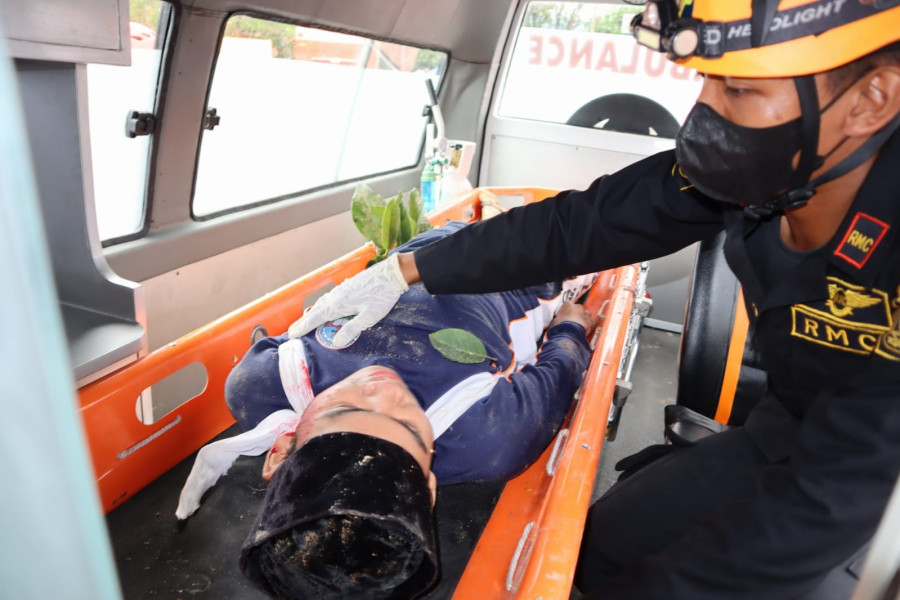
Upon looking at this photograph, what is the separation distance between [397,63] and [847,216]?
386cm

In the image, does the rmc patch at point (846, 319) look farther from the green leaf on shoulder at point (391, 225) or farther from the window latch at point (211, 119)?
the window latch at point (211, 119)

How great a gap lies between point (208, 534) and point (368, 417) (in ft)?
2.25

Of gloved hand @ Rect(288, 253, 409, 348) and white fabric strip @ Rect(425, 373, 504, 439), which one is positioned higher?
gloved hand @ Rect(288, 253, 409, 348)

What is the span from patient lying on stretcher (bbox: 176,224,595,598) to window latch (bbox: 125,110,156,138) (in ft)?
3.48

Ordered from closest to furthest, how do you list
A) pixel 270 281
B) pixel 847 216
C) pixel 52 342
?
pixel 52 342 → pixel 847 216 → pixel 270 281

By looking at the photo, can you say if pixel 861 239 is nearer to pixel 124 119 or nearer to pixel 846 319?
pixel 846 319

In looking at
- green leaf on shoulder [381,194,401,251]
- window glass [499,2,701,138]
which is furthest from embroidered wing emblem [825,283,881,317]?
window glass [499,2,701,138]

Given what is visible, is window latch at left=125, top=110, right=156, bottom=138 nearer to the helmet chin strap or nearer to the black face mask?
the black face mask

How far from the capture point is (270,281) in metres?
3.18

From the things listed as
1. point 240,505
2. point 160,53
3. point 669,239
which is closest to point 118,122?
point 160,53

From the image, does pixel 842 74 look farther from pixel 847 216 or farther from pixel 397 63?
pixel 397 63

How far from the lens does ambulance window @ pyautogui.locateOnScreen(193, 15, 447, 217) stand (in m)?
3.08

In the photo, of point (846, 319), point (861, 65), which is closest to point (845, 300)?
point (846, 319)

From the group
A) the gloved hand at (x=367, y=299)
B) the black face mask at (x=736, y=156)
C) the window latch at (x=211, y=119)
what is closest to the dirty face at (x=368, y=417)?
the gloved hand at (x=367, y=299)
